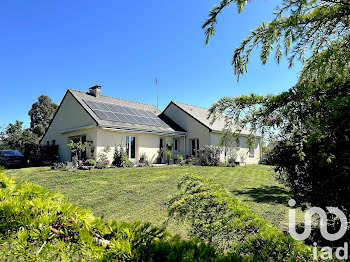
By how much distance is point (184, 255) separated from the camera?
1.18 meters

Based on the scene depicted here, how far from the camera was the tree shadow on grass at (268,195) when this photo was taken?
716 centimetres

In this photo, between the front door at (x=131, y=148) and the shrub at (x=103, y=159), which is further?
the front door at (x=131, y=148)

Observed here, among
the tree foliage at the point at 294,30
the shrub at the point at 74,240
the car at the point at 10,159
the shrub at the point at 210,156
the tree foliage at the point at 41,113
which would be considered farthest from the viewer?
the tree foliage at the point at 41,113

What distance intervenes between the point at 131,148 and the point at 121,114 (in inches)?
130

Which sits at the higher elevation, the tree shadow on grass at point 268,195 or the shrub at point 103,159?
the shrub at point 103,159

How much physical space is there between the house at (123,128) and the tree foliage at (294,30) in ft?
46.6

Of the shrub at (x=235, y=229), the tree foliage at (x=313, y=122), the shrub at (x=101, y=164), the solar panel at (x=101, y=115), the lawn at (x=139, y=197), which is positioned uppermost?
the solar panel at (x=101, y=115)

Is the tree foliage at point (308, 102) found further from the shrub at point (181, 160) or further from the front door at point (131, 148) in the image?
the front door at point (131, 148)

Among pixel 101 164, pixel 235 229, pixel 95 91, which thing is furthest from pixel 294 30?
pixel 95 91

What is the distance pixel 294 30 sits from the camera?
9.91 ft

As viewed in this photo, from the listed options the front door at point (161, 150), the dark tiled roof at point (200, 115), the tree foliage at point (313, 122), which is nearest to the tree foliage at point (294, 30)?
the tree foliage at point (313, 122)

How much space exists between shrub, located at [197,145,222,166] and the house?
1.20 m

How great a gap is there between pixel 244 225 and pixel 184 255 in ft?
2.54

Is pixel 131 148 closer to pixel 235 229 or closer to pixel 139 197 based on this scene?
pixel 139 197
